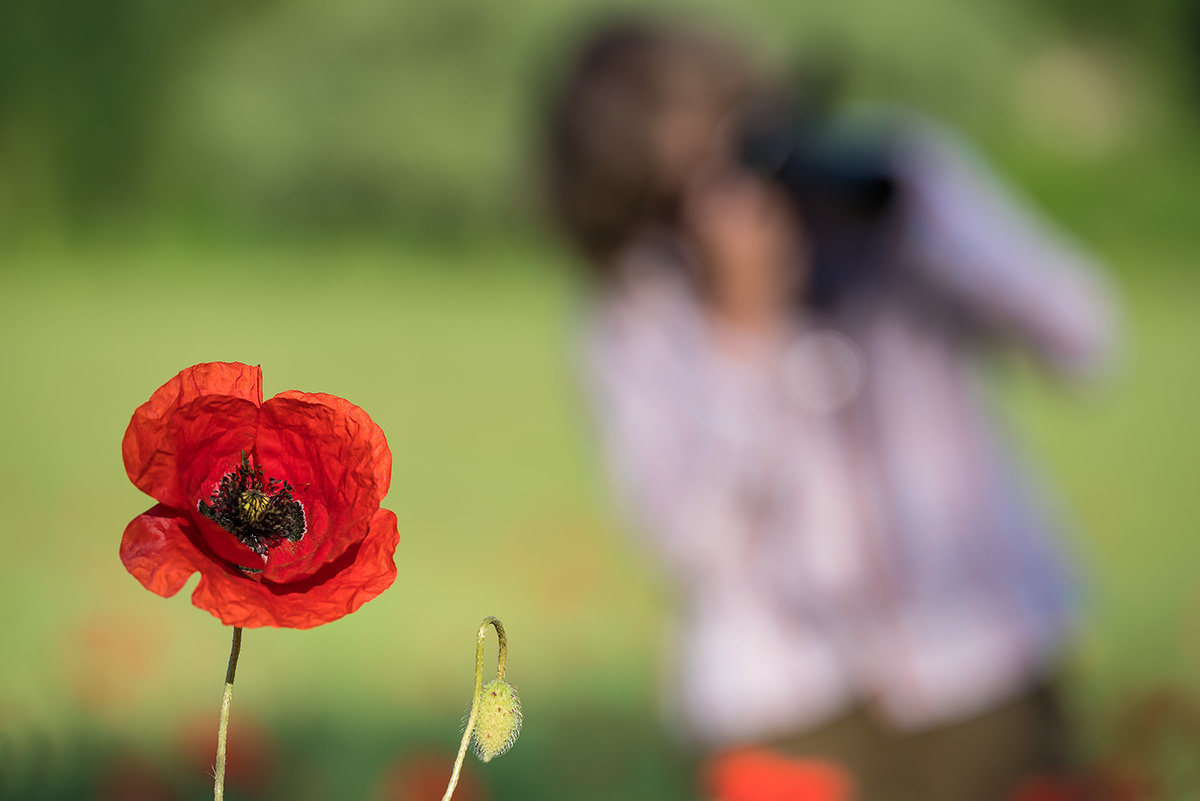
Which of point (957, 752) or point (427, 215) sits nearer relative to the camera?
point (957, 752)

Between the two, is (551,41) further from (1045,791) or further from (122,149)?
(1045,791)

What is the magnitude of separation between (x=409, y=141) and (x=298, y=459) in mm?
2965

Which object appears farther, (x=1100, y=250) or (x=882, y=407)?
(x=1100, y=250)

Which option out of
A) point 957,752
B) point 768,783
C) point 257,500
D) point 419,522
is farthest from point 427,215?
point 257,500

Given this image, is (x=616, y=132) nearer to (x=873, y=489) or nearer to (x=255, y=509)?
(x=873, y=489)

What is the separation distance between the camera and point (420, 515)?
2574mm

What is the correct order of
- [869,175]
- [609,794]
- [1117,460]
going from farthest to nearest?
[1117,460]
[609,794]
[869,175]

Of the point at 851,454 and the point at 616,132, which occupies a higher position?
the point at 616,132

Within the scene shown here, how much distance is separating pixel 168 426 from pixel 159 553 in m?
0.03

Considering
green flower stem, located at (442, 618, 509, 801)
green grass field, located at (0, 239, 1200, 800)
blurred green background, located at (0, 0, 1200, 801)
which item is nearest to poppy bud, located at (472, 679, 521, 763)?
green flower stem, located at (442, 618, 509, 801)

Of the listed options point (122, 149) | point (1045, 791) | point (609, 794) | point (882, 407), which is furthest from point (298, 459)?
point (122, 149)

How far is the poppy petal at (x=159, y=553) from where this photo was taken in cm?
29

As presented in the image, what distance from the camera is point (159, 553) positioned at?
0.98ft

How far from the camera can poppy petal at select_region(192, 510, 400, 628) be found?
0.95ft
